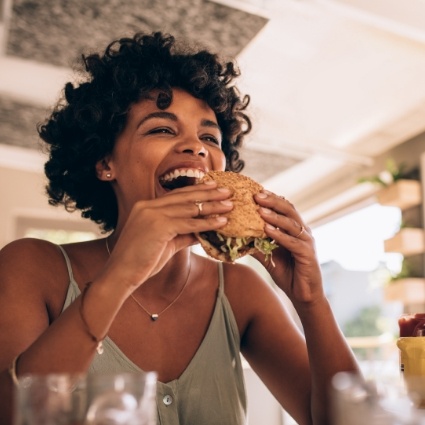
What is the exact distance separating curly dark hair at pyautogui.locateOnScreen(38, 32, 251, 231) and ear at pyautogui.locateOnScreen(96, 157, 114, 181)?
0.05 feet

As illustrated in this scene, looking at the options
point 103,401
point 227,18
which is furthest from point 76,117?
point 227,18

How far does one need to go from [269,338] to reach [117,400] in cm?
124

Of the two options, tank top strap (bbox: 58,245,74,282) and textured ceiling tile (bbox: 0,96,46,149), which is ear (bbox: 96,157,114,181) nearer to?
tank top strap (bbox: 58,245,74,282)

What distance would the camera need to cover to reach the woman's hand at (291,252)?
1342 millimetres

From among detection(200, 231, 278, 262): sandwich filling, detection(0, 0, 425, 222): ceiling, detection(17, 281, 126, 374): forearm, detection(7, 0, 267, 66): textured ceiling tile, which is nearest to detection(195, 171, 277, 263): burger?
detection(200, 231, 278, 262): sandwich filling

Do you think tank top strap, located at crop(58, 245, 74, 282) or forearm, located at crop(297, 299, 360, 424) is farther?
tank top strap, located at crop(58, 245, 74, 282)

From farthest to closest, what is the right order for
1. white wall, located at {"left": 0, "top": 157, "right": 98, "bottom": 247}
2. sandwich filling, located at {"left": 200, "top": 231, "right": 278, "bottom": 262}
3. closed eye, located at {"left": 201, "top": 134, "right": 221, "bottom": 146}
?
white wall, located at {"left": 0, "top": 157, "right": 98, "bottom": 247} < closed eye, located at {"left": 201, "top": 134, "right": 221, "bottom": 146} < sandwich filling, located at {"left": 200, "top": 231, "right": 278, "bottom": 262}

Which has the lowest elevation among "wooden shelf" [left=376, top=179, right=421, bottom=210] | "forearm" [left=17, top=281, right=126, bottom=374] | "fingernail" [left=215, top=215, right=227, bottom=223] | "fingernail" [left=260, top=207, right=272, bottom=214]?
"forearm" [left=17, top=281, right=126, bottom=374]

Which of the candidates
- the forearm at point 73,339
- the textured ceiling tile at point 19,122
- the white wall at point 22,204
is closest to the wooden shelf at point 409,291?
the textured ceiling tile at point 19,122

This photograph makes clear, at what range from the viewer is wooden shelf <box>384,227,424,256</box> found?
608 centimetres

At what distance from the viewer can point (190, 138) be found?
5.47ft

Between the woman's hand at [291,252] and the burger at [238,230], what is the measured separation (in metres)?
0.02

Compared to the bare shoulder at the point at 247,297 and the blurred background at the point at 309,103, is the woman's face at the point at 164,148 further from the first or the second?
the blurred background at the point at 309,103

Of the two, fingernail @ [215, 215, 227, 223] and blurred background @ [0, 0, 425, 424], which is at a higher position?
blurred background @ [0, 0, 425, 424]
